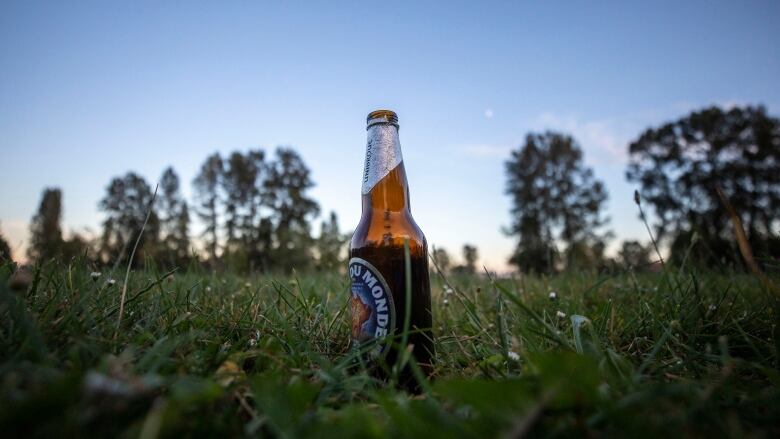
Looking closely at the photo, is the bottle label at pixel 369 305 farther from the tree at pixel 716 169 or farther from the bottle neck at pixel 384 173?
the tree at pixel 716 169

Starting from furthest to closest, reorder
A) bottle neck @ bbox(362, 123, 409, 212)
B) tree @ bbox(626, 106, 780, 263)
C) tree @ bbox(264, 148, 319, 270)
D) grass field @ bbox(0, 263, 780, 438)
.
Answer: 1. tree @ bbox(264, 148, 319, 270)
2. tree @ bbox(626, 106, 780, 263)
3. bottle neck @ bbox(362, 123, 409, 212)
4. grass field @ bbox(0, 263, 780, 438)

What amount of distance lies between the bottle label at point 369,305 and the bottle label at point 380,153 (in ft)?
1.52

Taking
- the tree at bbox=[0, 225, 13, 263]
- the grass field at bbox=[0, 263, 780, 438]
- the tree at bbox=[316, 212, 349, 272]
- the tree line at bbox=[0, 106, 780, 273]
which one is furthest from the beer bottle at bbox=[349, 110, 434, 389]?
the tree line at bbox=[0, 106, 780, 273]

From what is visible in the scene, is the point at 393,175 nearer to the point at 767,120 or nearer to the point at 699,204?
the point at 699,204

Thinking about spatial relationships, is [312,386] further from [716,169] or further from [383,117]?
[716,169]

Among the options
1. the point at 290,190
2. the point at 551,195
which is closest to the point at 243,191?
the point at 290,190

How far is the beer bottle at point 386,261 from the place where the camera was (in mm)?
1624

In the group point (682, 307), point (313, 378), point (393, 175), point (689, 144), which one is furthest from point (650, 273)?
point (689, 144)

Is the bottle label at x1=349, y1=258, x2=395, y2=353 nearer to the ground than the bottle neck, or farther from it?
nearer to the ground

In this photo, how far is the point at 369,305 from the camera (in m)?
1.66

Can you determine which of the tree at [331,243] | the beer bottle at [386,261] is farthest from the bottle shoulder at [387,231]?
the tree at [331,243]

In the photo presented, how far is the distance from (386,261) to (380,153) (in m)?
0.59

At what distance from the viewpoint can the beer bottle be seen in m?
1.62

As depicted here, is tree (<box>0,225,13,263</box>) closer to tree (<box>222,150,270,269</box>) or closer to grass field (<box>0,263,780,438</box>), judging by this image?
grass field (<box>0,263,780,438</box>)
